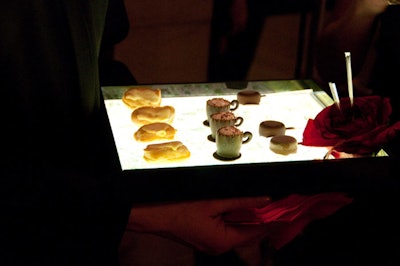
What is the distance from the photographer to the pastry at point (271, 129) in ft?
5.63

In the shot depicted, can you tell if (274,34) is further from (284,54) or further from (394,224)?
(394,224)

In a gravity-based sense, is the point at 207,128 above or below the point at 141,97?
below

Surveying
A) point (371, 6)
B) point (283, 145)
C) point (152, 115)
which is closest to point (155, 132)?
point (152, 115)

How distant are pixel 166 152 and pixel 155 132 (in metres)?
0.17

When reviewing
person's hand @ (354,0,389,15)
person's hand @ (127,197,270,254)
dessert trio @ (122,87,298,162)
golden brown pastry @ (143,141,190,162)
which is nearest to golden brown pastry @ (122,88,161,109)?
dessert trio @ (122,87,298,162)

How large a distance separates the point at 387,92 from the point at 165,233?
1.69m

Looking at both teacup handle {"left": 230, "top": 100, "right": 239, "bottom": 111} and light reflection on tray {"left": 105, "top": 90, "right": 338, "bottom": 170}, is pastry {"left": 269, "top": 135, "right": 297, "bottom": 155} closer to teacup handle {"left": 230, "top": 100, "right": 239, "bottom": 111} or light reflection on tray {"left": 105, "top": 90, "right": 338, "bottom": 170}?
light reflection on tray {"left": 105, "top": 90, "right": 338, "bottom": 170}

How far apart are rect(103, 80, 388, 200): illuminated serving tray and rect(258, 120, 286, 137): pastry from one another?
20 mm

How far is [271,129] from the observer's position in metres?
1.72

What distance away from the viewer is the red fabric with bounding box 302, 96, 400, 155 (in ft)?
4.68

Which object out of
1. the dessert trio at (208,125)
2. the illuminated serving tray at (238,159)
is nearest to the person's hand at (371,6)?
the illuminated serving tray at (238,159)

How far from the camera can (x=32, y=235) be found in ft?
3.75

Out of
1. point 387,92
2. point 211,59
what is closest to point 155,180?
point 387,92

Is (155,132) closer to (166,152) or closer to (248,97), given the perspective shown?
(166,152)
